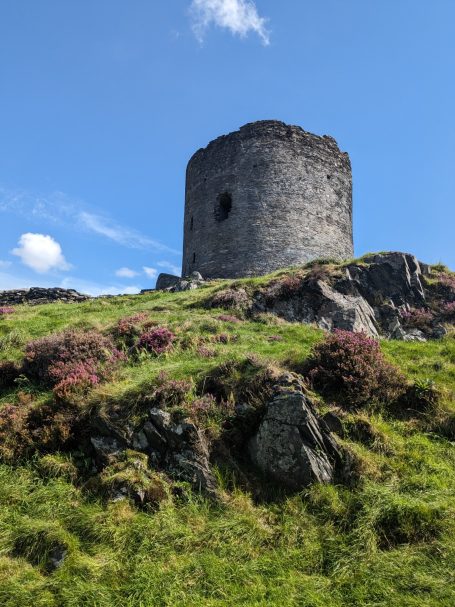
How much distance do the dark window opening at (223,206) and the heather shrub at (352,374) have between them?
17.9m

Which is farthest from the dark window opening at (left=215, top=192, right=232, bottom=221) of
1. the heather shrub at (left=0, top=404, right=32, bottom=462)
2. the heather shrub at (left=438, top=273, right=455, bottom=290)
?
the heather shrub at (left=0, top=404, right=32, bottom=462)

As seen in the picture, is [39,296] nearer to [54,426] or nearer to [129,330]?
[129,330]

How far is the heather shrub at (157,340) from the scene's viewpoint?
12.3 meters

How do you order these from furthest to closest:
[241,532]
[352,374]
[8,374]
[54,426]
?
1. [8,374]
2. [352,374]
3. [54,426]
4. [241,532]

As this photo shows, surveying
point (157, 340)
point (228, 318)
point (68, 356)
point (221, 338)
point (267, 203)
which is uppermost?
point (267, 203)

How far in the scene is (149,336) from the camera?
12.8 metres

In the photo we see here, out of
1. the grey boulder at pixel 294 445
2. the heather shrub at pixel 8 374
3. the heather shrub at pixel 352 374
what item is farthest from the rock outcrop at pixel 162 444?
the heather shrub at pixel 8 374

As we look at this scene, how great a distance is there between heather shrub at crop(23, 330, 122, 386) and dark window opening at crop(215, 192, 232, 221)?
15749mm

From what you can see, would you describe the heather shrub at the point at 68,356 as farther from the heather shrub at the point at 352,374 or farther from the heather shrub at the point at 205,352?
the heather shrub at the point at 352,374

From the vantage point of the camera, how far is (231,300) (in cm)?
1727

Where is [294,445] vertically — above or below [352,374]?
below

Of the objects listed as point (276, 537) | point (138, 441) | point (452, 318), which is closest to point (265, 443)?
point (276, 537)

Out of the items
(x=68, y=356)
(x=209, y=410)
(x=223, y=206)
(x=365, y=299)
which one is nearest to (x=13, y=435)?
(x=68, y=356)

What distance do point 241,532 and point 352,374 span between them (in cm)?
395
